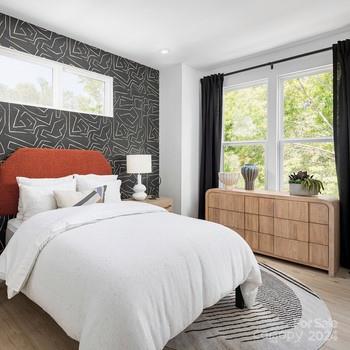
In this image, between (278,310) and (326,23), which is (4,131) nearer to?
(278,310)

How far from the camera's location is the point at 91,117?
3479 millimetres

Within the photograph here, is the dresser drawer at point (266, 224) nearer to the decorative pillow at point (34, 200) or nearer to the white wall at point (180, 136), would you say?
the white wall at point (180, 136)

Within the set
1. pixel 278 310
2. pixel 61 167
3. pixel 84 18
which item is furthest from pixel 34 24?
pixel 278 310

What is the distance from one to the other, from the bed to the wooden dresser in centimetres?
120

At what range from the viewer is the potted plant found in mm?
2988

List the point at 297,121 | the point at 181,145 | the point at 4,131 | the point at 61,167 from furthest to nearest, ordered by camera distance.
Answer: the point at 181,145 → the point at 297,121 → the point at 61,167 → the point at 4,131

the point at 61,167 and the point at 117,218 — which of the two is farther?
the point at 61,167

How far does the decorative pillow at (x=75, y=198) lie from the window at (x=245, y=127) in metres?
2.28

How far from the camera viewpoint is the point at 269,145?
3.71 m

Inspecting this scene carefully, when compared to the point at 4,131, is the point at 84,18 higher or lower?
higher

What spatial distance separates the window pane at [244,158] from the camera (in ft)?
12.5

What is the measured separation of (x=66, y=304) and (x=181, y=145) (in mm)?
2955

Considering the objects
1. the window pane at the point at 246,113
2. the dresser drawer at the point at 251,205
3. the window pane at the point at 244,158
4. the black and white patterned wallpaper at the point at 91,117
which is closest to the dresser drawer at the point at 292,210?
the dresser drawer at the point at 251,205

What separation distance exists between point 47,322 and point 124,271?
1.11m
